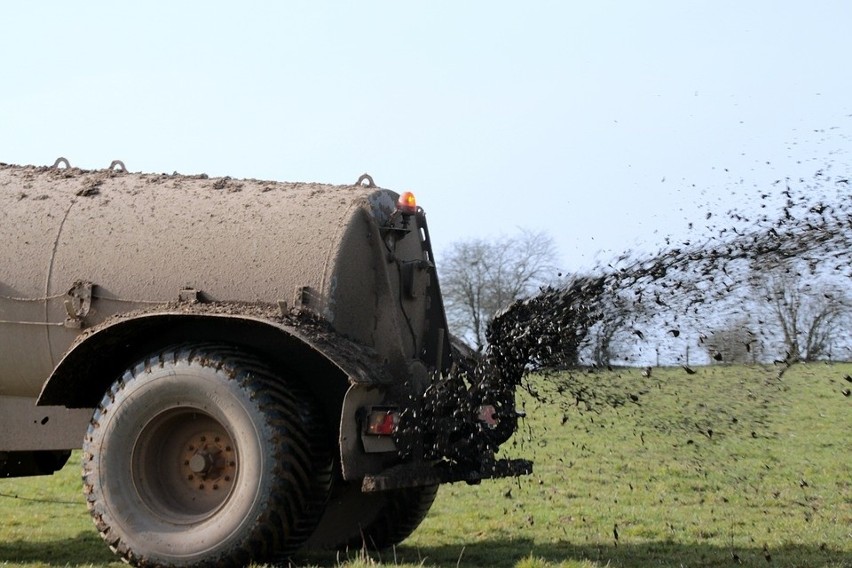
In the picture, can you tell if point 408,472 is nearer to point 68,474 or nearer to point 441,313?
point 441,313

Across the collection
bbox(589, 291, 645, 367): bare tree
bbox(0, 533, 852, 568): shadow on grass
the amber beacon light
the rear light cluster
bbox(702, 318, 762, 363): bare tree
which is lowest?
bbox(0, 533, 852, 568): shadow on grass

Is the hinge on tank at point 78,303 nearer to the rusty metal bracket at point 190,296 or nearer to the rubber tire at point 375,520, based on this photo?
the rusty metal bracket at point 190,296

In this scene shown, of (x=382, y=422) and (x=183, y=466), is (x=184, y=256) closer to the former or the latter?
(x=183, y=466)

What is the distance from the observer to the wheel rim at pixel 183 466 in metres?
6.28

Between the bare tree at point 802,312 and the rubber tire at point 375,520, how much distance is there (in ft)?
7.95

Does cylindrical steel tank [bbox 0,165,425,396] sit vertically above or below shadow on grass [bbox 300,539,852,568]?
above

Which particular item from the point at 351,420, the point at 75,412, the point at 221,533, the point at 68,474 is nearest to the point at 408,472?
the point at 351,420

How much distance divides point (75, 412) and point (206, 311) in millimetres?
1377

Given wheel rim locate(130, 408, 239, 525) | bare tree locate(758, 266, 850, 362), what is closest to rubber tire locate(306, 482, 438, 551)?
wheel rim locate(130, 408, 239, 525)

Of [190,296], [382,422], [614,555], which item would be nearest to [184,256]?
[190,296]

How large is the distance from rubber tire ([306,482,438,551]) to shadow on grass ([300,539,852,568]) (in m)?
0.15

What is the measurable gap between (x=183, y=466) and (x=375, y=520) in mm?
1620

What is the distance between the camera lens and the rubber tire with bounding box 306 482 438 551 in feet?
24.7

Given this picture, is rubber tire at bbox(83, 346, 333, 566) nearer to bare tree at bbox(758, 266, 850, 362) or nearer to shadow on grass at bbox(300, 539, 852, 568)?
shadow on grass at bbox(300, 539, 852, 568)
